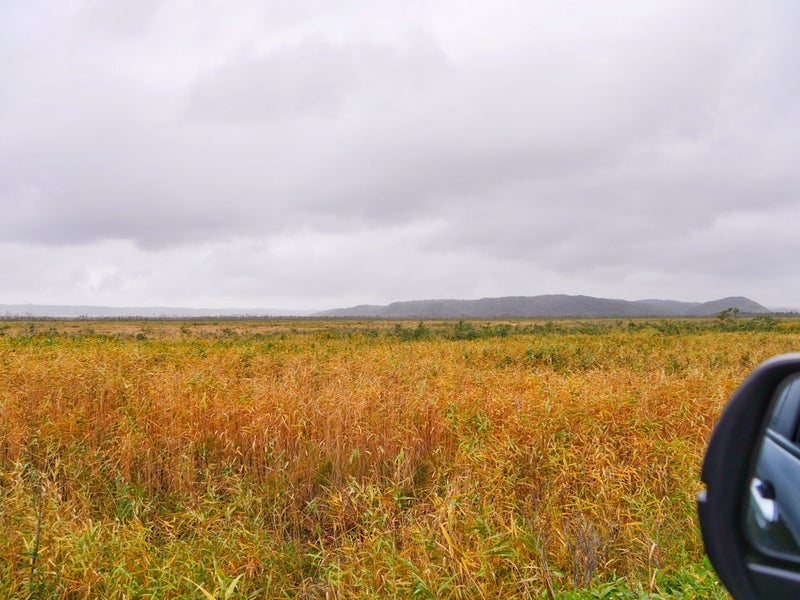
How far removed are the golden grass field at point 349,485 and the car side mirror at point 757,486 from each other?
1926mm

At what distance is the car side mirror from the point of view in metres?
1.30

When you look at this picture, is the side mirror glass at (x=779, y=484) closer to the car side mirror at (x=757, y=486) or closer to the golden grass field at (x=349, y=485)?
the car side mirror at (x=757, y=486)

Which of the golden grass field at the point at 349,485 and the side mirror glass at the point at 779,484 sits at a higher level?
the side mirror glass at the point at 779,484

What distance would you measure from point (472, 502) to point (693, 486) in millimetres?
2304

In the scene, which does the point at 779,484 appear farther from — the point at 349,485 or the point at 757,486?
the point at 349,485

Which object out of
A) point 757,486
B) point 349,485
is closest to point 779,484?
point 757,486

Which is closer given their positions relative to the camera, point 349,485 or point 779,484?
point 779,484

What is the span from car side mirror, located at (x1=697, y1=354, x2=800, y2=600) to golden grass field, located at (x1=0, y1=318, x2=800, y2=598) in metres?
1.93

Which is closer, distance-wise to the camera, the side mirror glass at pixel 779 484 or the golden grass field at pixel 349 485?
the side mirror glass at pixel 779 484

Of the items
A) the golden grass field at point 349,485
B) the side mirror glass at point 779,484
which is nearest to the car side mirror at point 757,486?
the side mirror glass at point 779,484

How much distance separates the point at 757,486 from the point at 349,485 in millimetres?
4381

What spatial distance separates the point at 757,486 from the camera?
1481 millimetres

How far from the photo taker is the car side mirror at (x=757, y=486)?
130 cm

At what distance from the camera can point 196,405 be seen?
7.06 m
